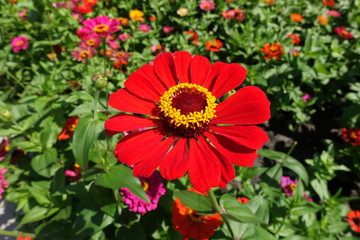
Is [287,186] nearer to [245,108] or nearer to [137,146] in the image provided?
[245,108]

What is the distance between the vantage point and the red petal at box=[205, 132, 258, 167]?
750 mm

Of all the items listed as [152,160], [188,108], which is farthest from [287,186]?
[152,160]

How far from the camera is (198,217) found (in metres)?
1.35

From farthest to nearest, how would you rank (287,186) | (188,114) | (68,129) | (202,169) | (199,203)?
(287,186) → (68,129) → (199,203) → (188,114) → (202,169)

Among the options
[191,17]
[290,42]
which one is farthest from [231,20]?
[290,42]

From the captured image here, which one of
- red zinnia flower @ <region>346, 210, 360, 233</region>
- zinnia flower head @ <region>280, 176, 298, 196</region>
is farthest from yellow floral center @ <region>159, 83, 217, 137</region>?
red zinnia flower @ <region>346, 210, 360, 233</region>

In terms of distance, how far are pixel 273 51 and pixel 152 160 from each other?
7.15 feet

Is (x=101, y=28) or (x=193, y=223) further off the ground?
(x=101, y=28)

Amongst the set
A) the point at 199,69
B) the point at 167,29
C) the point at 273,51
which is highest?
the point at 199,69

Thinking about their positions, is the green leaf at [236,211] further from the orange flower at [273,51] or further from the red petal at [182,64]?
the orange flower at [273,51]

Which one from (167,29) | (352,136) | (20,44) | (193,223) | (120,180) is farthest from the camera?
(167,29)

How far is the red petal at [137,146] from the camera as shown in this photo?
778 millimetres

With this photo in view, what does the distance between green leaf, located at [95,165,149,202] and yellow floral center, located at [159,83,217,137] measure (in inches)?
14.7

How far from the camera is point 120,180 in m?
1.13
